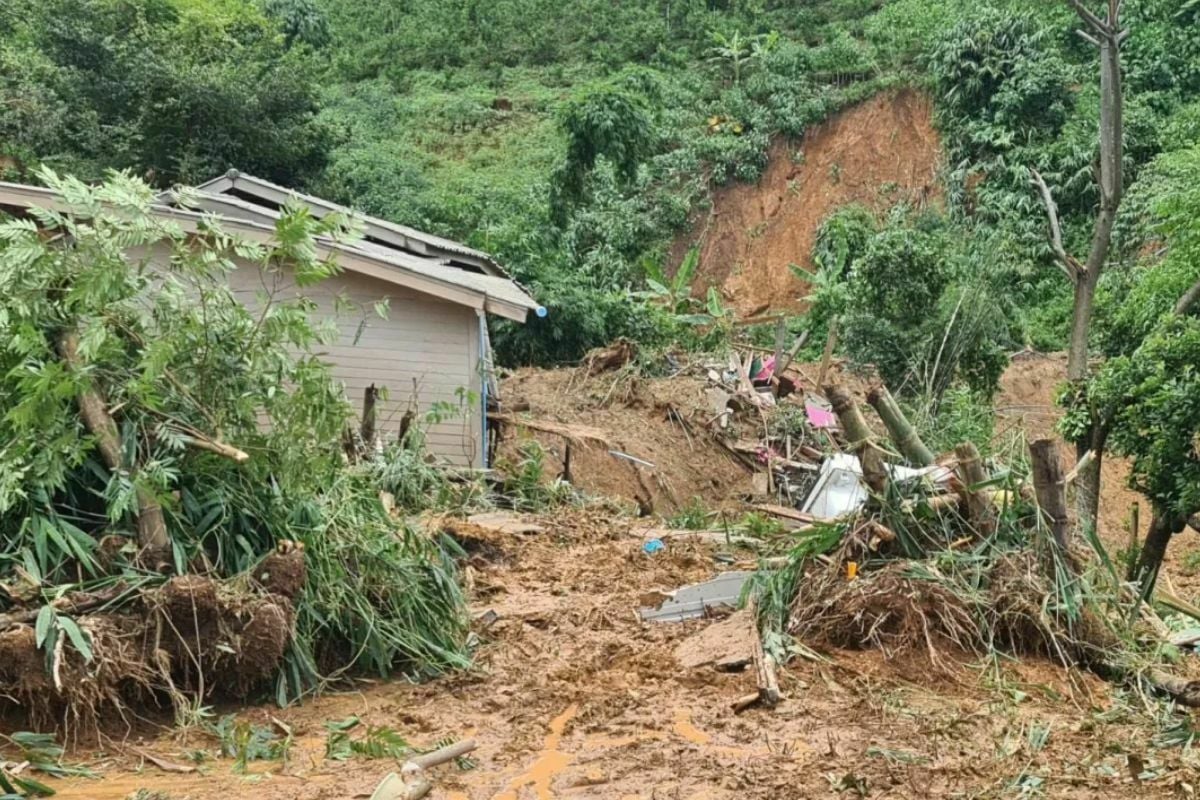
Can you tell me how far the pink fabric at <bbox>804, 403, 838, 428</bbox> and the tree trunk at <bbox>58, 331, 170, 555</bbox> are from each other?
11.6m

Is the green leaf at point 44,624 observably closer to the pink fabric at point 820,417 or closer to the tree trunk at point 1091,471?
the tree trunk at point 1091,471

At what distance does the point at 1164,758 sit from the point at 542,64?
35.4 meters

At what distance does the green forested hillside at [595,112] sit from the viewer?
21.7 meters

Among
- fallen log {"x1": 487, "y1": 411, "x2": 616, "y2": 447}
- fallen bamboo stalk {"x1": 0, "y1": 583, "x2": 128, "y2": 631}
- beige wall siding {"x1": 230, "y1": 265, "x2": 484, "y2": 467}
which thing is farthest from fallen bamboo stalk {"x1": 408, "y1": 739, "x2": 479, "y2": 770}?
fallen log {"x1": 487, "y1": 411, "x2": 616, "y2": 447}

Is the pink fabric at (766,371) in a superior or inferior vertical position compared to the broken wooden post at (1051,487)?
superior

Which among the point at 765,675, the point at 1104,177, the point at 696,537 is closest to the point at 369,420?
the point at 696,537

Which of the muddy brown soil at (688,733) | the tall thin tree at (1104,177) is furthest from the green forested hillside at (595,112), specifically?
the muddy brown soil at (688,733)

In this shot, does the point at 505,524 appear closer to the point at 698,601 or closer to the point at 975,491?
the point at 698,601

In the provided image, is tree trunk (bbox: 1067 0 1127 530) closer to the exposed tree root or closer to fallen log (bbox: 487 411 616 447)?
fallen log (bbox: 487 411 616 447)

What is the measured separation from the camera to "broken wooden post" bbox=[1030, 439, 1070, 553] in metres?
6.40

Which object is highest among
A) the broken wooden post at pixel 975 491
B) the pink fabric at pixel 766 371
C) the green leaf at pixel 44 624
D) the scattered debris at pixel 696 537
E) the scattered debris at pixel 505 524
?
the pink fabric at pixel 766 371

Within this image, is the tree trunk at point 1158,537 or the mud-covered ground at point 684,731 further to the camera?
the tree trunk at point 1158,537

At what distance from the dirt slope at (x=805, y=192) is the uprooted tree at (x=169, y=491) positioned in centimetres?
2321

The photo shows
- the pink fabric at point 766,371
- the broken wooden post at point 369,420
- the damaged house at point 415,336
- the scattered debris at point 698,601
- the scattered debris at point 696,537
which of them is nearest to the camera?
the scattered debris at point 698,601
